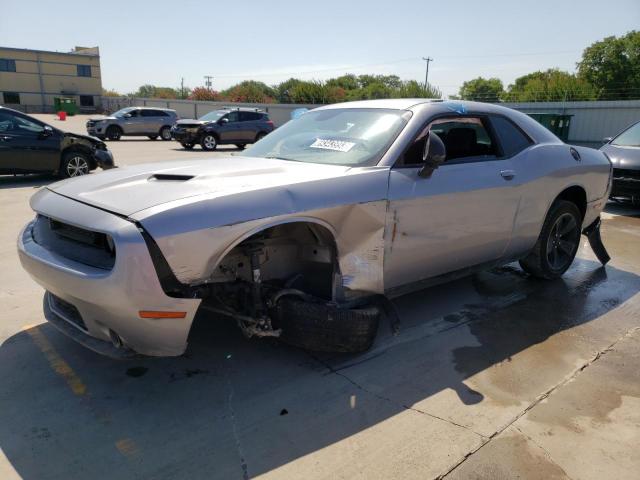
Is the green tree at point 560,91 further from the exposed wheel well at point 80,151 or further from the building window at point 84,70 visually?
the building window at point 84,70

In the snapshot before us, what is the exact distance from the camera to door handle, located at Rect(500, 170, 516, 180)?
13.3 ft

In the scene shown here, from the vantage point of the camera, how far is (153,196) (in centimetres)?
269

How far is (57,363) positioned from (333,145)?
7.75 ft

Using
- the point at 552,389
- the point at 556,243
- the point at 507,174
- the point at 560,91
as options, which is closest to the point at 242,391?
the point at 552,389

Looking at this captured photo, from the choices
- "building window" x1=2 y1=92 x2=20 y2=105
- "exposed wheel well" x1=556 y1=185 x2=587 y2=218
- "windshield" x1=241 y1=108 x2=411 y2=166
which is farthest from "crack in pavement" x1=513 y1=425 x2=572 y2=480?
"building window" x1=2 y1=92 x2=20 y2=105

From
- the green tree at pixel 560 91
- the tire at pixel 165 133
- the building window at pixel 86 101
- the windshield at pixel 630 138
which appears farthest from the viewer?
the building window at pixel 86 101

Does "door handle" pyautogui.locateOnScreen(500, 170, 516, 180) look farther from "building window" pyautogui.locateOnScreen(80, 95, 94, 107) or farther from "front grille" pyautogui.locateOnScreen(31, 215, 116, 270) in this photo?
"building window" pyautogui.locateOnScreen(80, 95, 94, 107)

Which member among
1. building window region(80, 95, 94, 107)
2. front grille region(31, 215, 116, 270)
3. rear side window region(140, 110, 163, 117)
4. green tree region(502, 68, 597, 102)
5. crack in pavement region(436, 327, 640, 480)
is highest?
green tree region(502, 68, 597, 102)

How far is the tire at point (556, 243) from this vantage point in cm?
476

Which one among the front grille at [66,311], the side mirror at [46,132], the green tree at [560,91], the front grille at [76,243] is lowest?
the front grille at [66,311]

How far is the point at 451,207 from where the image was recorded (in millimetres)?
3631

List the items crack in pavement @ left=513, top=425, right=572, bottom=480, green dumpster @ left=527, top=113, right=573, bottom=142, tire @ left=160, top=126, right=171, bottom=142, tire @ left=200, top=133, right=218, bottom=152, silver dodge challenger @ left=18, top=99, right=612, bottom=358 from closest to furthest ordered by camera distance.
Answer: crack in pavement @ left=513, top=425, right=572, bottom=480 → silver dodge challenger @ left=18, top=99, right=612, bottom=358 → tire @ left=200, top=133, right=218, bottom=152 → green dumpster @ left=527, top=113, right=573, bottom=142 → tire @ left=160, top=126, right=171, bottom=142

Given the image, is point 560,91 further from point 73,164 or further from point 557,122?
point 73,164

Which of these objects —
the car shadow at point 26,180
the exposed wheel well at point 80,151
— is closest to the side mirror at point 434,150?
the car shadow at point 26,180
